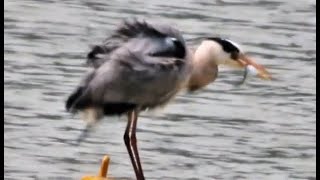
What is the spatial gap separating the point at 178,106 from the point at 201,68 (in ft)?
7.69

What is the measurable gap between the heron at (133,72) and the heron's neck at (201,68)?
0.04 m

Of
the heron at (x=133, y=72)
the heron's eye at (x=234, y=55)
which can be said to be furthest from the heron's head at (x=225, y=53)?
the heron at (x=133, y=72)

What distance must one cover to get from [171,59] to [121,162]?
1.76 m

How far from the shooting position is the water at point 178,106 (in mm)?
7711

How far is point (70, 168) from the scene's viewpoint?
7.59 metres

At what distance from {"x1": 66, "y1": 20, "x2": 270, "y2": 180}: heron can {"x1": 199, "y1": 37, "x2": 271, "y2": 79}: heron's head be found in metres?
0.11

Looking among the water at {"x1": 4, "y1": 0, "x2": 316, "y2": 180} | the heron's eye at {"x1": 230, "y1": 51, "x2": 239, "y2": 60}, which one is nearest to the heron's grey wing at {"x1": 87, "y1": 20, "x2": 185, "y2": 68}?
the heron's eye at {"x1": 230, "y1": 51, "x2": 239, "y2": 60}

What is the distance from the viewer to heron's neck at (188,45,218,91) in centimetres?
635

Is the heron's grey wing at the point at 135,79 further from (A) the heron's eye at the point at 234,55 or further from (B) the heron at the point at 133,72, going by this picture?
(A) the heron's eye at the point at 234,55

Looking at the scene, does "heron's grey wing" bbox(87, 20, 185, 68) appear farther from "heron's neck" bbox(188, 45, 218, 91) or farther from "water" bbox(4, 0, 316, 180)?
"water" bbox(4, 0, 316, 180)

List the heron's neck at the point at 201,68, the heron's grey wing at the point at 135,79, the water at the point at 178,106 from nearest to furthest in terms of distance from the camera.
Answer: the heron's grey wing at the point at 135,79 → the heron's neck at the point at 201,68 → the water at the point at 178,106

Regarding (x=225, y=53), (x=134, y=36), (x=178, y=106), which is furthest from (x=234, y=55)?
(x=178, y=106)

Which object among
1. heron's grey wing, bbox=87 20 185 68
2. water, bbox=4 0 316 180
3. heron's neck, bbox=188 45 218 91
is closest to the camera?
heron's grey wing, bbox=87 20 185 68
